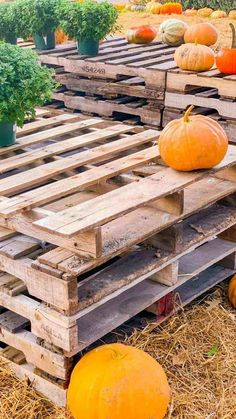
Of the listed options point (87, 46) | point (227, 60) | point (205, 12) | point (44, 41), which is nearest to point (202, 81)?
point (227, 60)

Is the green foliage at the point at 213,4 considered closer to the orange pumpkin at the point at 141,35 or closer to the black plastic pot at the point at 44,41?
the orange pumpkin at the point at 141,35

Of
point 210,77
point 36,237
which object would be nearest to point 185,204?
point 36,237

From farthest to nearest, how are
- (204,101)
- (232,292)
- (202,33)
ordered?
(202,33)
(204,101)
(232,292)

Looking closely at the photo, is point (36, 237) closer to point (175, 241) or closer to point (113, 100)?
point (175, 241)

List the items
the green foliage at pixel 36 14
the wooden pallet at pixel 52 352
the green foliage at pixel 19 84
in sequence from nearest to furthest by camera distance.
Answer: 1. the wooden pallet at pixel 52 352
2. the green foliage at pixel 19 84
3. the green foliage at pixel 36 14

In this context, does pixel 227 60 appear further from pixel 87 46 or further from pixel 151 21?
pixel 151 21

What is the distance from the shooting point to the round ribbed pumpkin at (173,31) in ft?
21.2

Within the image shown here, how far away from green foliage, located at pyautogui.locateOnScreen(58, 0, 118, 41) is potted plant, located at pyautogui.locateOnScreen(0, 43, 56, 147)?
1844 millimetres

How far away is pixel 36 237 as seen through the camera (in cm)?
314

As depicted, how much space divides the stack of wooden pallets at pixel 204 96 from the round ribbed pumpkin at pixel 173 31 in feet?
5.02

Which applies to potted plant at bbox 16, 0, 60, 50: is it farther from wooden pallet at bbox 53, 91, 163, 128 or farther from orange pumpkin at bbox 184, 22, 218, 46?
orange pumpkin at bbox 184, 22, 218, 46

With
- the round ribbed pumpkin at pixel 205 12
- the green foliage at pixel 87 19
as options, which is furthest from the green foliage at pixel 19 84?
the round ribbed pumpkin at pixel 205 12

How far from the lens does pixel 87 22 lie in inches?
231

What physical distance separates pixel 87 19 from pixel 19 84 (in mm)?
2185
